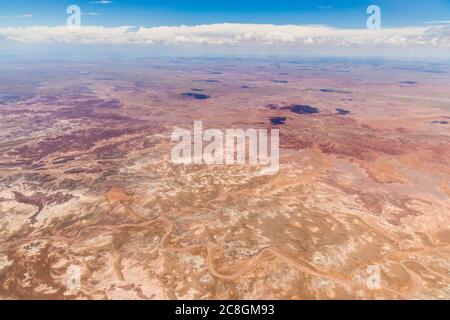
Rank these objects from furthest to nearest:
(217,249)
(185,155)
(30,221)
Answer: (185,155)
(30,221)
(217,249)

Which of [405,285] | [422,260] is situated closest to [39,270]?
[405,285]

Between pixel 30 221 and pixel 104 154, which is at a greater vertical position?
pixel 104 154

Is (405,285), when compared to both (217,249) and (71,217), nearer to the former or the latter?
(217,249)

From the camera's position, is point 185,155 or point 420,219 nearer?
point 420,219

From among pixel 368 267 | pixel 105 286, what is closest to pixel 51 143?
pixel 105 286

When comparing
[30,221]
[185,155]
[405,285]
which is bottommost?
[405,285]
